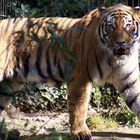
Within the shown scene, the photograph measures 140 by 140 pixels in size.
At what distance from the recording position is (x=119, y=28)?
4.28m

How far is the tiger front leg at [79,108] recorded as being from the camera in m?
4.30

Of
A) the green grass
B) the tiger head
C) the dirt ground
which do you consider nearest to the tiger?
the tiger head

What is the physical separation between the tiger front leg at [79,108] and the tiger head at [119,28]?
40 centimetres

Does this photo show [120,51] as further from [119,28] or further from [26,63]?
[26,63]

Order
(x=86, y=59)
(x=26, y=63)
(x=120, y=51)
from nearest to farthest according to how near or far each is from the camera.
Answer: (x=120, y=51) → (x=86, y=59) → (x=26, y=63)

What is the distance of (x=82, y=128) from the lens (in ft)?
14.1

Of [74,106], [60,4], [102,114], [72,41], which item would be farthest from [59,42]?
[102,114]

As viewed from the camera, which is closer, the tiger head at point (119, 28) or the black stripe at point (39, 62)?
the tiger head at point (119, 28)

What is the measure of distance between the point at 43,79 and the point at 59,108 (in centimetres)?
118

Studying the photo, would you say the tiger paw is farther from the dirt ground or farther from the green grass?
the green grass

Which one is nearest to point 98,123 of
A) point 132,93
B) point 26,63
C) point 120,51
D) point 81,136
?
point 132,93

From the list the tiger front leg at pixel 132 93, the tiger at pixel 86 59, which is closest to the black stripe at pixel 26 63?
the tiger at pixel 86 59

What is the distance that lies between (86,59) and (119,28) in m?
0.39

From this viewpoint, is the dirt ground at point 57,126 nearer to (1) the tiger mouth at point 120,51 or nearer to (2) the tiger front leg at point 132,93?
(2) the tiger front leg at point 132,93
